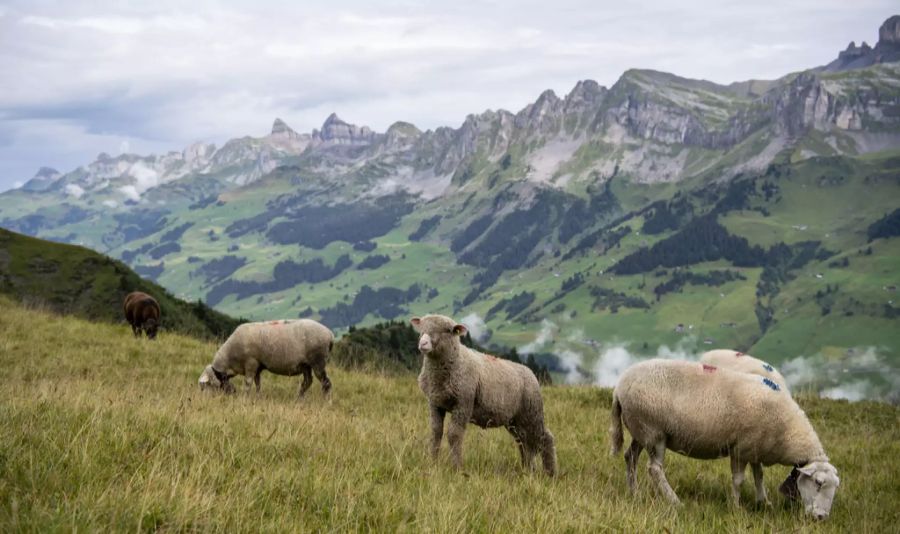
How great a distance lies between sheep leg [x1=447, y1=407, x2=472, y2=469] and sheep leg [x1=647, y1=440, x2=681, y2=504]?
300 centimetres

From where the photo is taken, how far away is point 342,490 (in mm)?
6328

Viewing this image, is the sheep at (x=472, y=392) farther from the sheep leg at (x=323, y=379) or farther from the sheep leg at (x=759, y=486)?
the sheep leg at (x=323, y=379)

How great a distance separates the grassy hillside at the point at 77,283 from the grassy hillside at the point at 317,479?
22815 millimetres

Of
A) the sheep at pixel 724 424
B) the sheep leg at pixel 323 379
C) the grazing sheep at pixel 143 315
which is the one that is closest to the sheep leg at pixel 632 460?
the sheep at pixel 724 424

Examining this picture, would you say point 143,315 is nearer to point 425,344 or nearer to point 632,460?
point 425,344

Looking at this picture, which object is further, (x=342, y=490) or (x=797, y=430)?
(x=797, y=430)

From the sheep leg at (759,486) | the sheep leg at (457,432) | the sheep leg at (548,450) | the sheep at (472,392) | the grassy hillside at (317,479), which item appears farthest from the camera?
the sheep leg at (548,450)

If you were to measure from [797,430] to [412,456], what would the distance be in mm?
6113

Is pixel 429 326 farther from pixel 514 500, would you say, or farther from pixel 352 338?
pixel 352 338

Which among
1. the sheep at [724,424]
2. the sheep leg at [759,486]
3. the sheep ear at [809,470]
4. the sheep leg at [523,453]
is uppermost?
the sheep at [724,424]

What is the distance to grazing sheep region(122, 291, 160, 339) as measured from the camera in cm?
2385

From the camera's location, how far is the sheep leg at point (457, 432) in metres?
9.70

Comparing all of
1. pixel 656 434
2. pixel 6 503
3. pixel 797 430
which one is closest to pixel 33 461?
pixel 6 503

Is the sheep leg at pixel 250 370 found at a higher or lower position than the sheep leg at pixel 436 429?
lower
